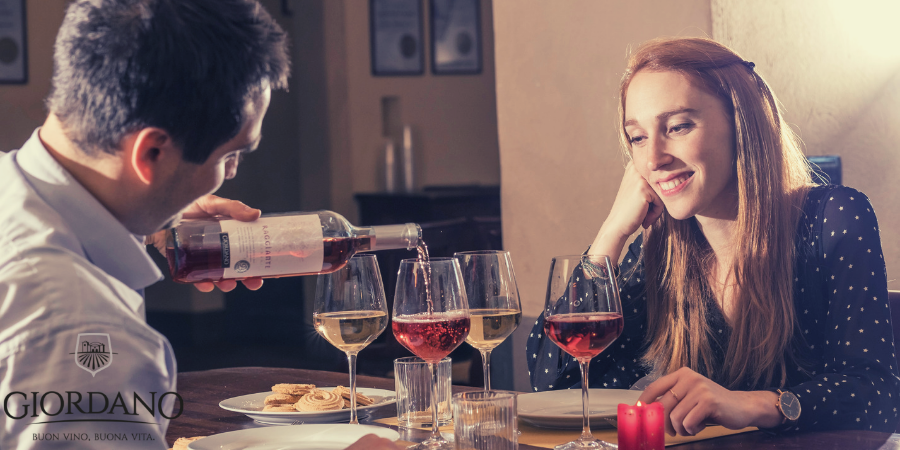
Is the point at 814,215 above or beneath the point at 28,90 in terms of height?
beneath

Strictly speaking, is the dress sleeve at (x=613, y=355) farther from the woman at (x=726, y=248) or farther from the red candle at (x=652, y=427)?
the red candle at (x=652, y=427)

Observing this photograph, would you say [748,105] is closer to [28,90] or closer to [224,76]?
[224,76]

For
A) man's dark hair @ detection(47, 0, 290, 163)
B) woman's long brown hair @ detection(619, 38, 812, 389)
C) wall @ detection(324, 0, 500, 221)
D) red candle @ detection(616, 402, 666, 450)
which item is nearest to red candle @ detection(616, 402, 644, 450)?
red candle @ detection(616, 402, 666, 450)

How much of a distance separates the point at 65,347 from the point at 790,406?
0.88 metres

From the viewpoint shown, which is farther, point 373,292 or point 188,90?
point 373,292

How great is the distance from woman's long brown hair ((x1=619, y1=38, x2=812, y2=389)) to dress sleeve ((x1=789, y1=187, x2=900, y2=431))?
0.08 meters

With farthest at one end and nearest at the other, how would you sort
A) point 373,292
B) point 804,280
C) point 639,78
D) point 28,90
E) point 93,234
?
1. point 28,90
2. point 639,78
3. point 804,280
4. point 373,292
5. point 93,234

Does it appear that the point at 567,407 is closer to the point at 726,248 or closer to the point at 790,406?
the point at 790,406

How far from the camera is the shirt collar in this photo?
71cm

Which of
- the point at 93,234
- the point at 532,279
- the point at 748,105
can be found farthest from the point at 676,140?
the point at 532,279

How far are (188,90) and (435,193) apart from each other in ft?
12.4

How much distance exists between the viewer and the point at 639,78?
1.57 meters

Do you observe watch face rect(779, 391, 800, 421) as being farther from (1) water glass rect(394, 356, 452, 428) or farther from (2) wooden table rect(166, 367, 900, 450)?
(1) water glass rect(394, 356, 452, 428)

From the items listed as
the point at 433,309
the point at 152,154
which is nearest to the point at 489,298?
the point at 433,309
